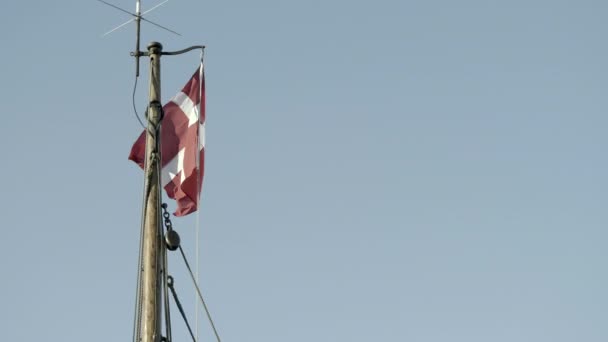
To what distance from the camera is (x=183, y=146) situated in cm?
1938

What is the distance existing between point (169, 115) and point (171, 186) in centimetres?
141

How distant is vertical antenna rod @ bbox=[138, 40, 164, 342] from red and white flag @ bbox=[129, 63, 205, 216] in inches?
46.9

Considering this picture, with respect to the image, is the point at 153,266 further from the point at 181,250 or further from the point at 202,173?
the point at 202,173

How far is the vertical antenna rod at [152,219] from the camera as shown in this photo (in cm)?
1610

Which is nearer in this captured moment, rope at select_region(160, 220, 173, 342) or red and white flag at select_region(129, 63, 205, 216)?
rope at select_region(160, 220, 173, 342)

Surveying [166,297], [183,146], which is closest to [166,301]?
[166,297]

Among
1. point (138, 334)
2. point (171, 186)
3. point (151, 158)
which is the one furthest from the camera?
point (171, 186)

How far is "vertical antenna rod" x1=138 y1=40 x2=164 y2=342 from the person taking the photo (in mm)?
16098

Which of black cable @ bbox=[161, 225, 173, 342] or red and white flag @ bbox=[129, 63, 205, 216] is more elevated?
red and white flag @ bbox=[129, 63, 205, 216]

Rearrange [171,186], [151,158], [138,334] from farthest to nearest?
[171,186], [151,158], [138,334]

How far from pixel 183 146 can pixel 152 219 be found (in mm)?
2748

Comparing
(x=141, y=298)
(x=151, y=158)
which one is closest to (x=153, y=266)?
(x=141, y=298)

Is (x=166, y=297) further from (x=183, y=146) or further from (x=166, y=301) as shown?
(x=183, y=146)

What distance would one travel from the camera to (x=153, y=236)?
55.0ft
